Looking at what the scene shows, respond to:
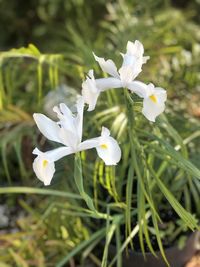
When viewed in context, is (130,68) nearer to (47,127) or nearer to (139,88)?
(139,88)

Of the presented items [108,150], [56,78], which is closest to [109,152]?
[108,150]

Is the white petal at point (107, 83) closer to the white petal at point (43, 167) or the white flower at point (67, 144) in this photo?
the white flower at point (67, 144)

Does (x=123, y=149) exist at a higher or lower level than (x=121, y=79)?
lower

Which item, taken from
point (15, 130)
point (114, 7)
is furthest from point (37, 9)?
point (15, 130)

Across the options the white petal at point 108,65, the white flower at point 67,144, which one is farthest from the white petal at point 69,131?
the white petal at point 108,65

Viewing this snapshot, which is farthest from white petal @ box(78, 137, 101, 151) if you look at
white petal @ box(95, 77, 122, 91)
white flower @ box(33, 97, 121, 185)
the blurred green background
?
the blurred green background

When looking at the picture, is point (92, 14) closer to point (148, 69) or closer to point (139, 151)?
point (148, 69)

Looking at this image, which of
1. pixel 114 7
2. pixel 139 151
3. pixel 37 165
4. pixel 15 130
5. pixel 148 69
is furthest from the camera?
pixel 114 7
